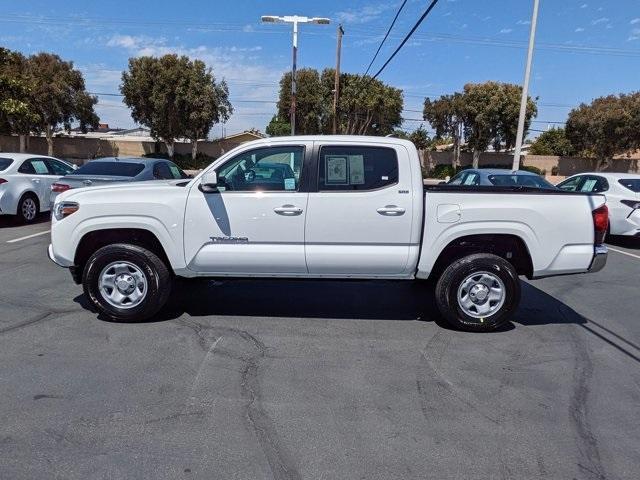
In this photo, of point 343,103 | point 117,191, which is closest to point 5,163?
point 117,191

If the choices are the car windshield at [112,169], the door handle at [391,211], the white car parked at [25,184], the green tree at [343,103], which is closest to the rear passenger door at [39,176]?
the white car parked at [25,184]

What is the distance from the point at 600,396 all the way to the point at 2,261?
8108 mm

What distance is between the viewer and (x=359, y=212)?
5035 millimetres

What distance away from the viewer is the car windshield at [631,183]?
35.4ft

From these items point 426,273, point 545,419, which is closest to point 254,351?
point 426,273

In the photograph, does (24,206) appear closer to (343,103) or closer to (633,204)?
(633,204)

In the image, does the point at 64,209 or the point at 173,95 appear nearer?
the point at 64,209

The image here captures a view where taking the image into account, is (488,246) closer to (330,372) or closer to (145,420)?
(330,372)

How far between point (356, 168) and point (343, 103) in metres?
39.1

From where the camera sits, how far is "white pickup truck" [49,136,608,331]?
16.6ft

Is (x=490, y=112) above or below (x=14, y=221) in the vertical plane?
above

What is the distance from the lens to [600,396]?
398cm

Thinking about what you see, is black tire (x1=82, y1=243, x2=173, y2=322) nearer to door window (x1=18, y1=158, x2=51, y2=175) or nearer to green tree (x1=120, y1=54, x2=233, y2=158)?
door window (x1=18, y1=158, x2=51, y2=175)

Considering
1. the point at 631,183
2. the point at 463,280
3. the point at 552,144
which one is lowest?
the point at 463,280
